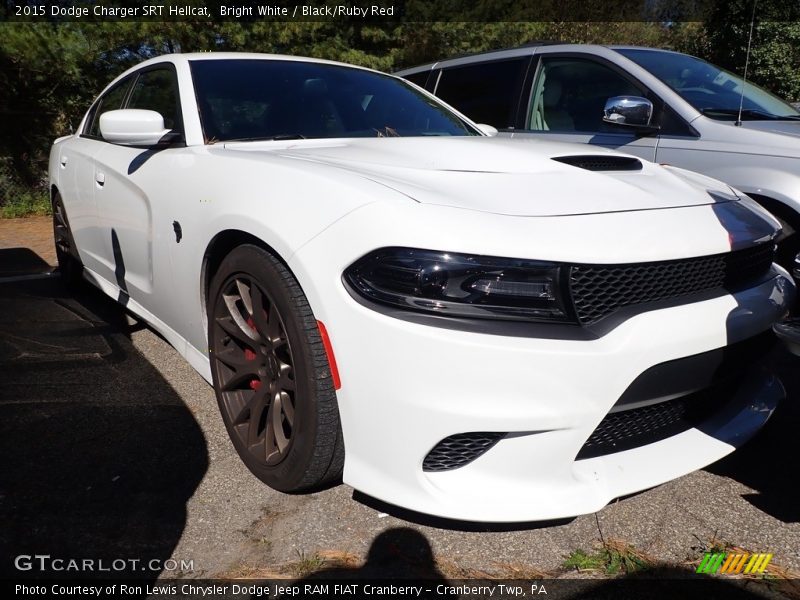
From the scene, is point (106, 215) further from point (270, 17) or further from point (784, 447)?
point (270, 17)

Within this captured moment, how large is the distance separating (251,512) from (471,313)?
1.03 m

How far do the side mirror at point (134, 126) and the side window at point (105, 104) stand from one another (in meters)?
1.31

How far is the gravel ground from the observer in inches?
69.9

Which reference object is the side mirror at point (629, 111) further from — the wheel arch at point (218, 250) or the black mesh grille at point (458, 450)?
the black mesh grille at point (458, 450)

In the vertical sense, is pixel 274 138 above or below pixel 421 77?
below

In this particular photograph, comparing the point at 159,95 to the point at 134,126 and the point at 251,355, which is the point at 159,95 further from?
the point at 251,355

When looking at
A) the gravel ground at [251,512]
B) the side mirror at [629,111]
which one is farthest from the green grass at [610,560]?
the side mirror at [629,111]

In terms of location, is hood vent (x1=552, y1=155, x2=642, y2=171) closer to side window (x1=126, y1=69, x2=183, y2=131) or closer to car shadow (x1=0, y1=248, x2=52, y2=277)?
side window (x1=126, y1=69, x2=183, y2=131)

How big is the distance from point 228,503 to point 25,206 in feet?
29.6

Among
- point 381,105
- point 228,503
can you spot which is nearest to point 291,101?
point 381,105

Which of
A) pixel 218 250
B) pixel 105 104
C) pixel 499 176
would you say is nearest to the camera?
pixel 499 176

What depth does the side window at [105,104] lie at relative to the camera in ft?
12.3

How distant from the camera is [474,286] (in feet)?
5.04

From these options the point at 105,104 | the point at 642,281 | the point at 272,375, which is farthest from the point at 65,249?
the point at 642,281
